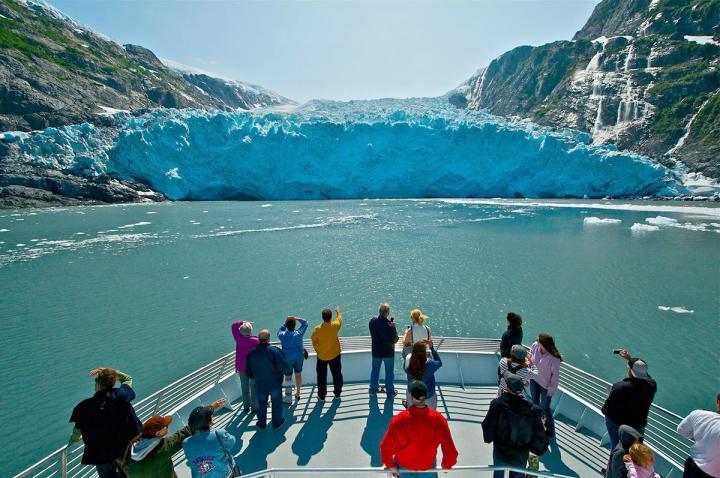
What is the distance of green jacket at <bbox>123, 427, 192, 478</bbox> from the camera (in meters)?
2.49

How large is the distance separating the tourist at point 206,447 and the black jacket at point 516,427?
6.42 feet

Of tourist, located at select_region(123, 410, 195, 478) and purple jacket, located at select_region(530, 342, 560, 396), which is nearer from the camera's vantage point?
tourist, located at select_region(123, 410, 195, 478)

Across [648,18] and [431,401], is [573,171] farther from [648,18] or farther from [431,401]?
[431,401]

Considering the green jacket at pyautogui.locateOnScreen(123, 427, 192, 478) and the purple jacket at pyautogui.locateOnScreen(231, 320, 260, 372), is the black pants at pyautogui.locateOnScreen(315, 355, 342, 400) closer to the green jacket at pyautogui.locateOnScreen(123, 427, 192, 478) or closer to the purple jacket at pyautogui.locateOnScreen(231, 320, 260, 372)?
the purple jacket at pyautogui.locateOnScreen(231, 320, 260, 372)

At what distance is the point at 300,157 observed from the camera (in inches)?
2128

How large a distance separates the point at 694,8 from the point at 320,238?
282 ft

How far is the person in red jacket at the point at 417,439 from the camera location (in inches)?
103

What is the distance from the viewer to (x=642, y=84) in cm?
6159

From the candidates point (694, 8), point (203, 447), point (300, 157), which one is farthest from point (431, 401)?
point (694, 8)

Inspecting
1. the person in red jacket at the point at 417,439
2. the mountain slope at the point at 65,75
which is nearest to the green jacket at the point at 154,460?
the person in red jacket at the point at 417,439

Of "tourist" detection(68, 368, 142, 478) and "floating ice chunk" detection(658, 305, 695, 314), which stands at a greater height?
"tourist" detection(68, 368, 142, 478)

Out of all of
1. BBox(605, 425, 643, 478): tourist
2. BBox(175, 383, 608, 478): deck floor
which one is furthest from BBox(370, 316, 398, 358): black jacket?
BBox(605, 425, 643, 478): tourist

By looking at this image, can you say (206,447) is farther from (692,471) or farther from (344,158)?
(344,158)

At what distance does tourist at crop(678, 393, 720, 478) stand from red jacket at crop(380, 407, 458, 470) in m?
1.75
